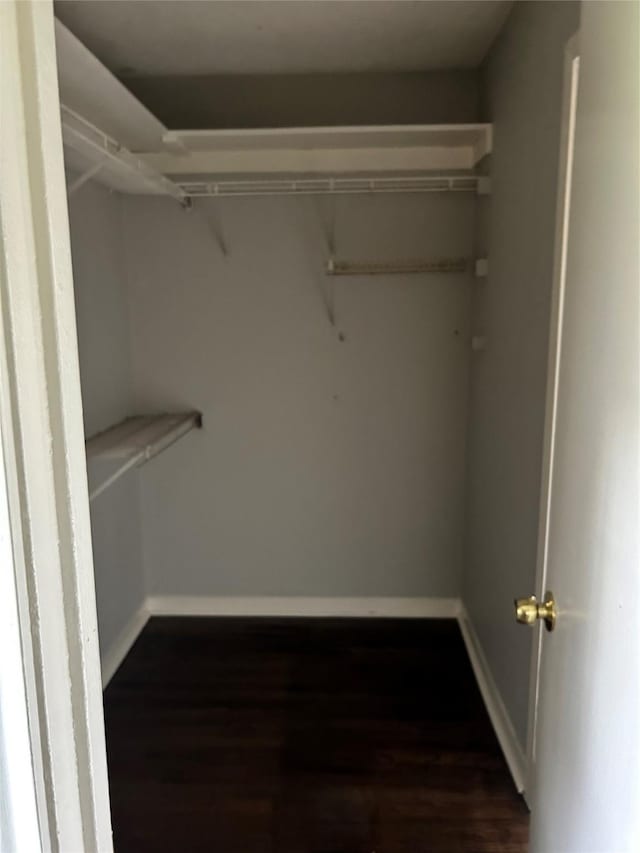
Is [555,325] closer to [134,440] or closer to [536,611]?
[536,611]

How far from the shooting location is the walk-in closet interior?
2.25 m

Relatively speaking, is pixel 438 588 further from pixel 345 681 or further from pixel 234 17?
pixel 234 17

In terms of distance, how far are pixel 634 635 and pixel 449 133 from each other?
2.27 metres

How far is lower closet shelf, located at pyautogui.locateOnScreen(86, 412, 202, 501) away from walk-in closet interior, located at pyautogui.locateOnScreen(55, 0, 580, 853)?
0.03 m

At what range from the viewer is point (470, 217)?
2.92 meters

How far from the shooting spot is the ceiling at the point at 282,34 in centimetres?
216

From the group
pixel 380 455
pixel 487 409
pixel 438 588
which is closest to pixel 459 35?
pixel 487 409

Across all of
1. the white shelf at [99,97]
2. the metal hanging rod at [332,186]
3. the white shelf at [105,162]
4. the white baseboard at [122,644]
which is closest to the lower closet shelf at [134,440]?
the white baseboard at [122,644]

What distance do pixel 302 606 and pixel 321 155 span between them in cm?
205

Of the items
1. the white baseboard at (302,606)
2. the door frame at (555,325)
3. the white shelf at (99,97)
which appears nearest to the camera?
the door frame at (555,325)

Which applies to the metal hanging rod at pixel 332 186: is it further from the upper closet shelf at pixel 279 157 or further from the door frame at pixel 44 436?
the door frame at pixel 44 436

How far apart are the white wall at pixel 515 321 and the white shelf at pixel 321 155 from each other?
0.21 metres

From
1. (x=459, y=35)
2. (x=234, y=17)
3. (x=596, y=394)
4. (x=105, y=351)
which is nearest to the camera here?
(x=596, y=394)

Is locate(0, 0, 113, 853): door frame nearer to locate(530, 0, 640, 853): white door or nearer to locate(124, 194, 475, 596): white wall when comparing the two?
locate(530, 0, 640, 853): white door
